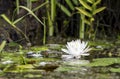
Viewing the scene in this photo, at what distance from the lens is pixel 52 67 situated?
2.16 m

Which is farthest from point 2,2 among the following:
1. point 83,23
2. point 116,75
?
point 116,75

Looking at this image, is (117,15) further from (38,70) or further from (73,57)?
(38,70)

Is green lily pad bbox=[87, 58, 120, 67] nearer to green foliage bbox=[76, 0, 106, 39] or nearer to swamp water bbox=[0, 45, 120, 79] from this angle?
swamp water bbox=[0, 45, 120, 79]

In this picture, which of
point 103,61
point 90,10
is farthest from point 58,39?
point 103,61

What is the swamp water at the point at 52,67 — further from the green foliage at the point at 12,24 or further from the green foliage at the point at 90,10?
the green foliage at the point at 90,10

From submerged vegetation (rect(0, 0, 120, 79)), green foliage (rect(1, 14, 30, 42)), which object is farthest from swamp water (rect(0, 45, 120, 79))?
green foliage (rect(1, 14, 30, 42))

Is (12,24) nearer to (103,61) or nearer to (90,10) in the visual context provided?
(90,10)

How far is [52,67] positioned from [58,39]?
2.50 feet

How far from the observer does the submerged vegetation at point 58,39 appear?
212cm

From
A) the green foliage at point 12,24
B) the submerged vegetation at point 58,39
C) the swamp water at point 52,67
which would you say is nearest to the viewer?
the swamp water at point 52,67

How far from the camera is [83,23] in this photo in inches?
114

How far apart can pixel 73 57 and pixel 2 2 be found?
88 cm

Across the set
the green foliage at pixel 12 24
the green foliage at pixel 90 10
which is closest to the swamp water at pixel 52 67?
the green foliage at pixel 12 24

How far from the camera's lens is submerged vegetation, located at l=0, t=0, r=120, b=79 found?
2.12 m
